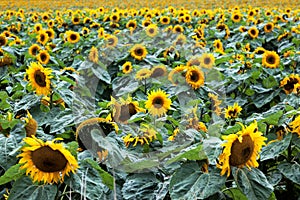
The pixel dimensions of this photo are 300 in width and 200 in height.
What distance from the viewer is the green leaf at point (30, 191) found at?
1565 millimetres

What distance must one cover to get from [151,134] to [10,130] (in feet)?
1.84

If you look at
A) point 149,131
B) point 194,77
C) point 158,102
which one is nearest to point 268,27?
point 194,77

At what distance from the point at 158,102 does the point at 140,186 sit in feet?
2.76

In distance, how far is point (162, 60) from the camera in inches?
181

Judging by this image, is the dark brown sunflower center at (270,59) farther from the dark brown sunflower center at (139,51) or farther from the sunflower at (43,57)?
the sunflower at (43,57)

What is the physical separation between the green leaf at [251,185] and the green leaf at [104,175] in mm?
399

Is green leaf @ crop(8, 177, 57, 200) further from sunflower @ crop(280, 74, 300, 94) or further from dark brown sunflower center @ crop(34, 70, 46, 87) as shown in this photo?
sunflower @ crop(280, 74, 300, 94)

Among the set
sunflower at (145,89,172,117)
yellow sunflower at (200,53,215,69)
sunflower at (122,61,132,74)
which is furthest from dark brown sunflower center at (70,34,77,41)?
sunflower at (145,89,172,117)

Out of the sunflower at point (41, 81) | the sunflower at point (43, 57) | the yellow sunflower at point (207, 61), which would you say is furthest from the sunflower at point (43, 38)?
the sunflower at point (41, 81)

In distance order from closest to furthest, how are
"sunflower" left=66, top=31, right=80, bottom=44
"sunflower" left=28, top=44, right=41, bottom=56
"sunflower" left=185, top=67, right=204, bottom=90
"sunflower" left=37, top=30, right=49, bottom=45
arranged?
1. "sunflower" left=185, top=67, right=204, bottom=90
2. "sunflower" left=28, top=44, right=41, bottom=56
3. "sunflower" left=66, top=31, right=80, bottom=44
4. "sunflower" left=37, top=30, right=49, bottom=45

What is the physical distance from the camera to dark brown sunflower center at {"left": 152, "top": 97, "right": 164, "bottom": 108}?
2516 mm

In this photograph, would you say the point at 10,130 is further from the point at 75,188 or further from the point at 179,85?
the point at 179,85

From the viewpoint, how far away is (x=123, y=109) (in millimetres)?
2219

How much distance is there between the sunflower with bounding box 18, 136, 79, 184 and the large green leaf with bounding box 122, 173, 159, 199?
0.71 ft
